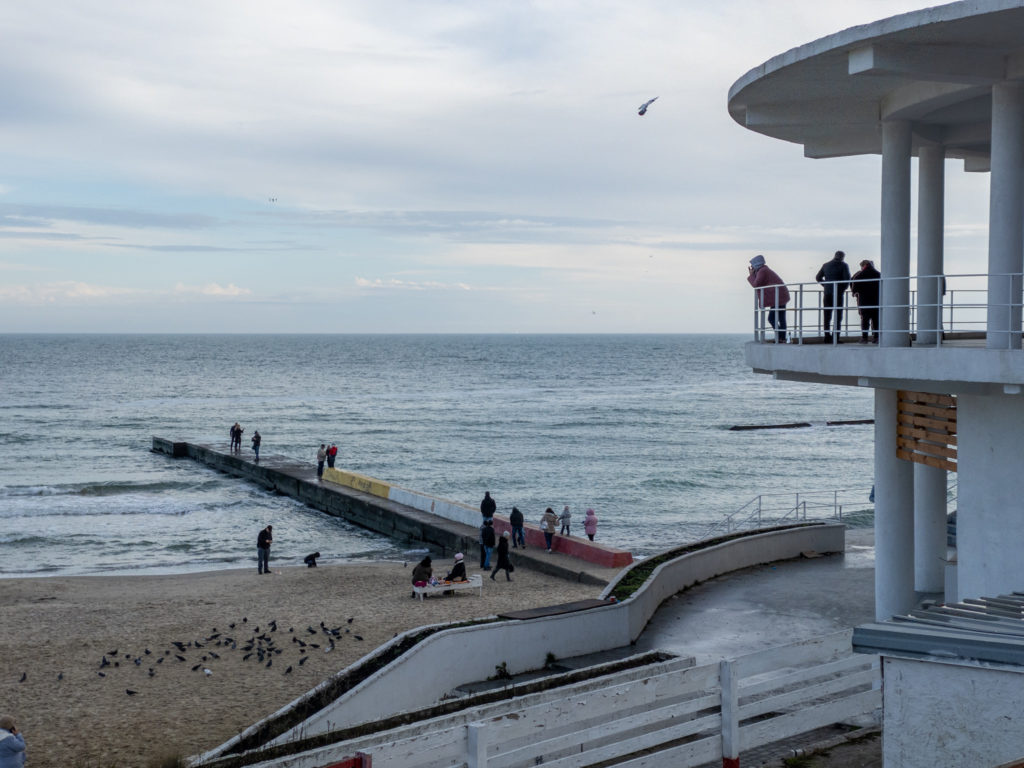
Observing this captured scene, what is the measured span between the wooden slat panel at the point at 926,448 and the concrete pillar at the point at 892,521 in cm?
37

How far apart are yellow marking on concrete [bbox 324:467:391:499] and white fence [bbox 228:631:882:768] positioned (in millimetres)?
31332

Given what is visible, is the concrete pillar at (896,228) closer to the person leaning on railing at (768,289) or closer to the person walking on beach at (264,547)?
the person leaning on railing at (768,289)

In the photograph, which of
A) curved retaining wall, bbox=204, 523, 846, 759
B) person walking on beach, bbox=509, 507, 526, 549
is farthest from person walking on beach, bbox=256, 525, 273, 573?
curved retaining wall, bbox=204, 523, 846, 759

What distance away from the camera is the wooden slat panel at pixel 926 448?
12.5 metres

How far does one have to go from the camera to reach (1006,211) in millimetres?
10922

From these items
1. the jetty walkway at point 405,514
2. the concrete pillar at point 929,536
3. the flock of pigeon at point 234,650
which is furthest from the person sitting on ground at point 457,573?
the concrete pillar at point 929,536

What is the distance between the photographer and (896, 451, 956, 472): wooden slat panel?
41.7ft

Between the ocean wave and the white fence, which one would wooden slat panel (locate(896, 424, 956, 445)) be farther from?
the ocean wave

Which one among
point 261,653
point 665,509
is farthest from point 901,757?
point 665,509

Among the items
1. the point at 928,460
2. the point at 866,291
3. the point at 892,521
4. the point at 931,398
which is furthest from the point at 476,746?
the point at 866,291

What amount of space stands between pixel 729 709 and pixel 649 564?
34.2ft

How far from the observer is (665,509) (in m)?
43.2

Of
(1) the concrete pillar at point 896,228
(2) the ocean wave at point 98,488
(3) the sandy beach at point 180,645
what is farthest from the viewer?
(2) the ocean wave at point 98,488

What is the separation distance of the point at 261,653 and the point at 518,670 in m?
4.25
